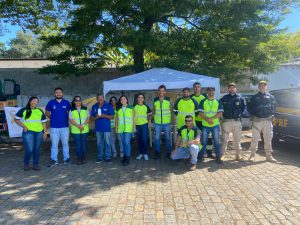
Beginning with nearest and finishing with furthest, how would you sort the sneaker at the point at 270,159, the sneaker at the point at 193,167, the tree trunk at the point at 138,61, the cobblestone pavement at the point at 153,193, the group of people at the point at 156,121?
the cobblestone pavement at the point at 153,193, the sneaker at the point at 193,167, the group of people at the point at 156,121, the sneaker at the point at 270,159, the tree trunk at the point at 138,61

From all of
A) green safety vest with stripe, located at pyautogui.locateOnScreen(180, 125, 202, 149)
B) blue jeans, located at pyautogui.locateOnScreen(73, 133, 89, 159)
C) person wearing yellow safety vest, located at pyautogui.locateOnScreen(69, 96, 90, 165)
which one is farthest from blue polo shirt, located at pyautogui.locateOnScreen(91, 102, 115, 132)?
green safety vest with stripe, located at pyautogui.locateOnScreen(180, 125, 202, 149)

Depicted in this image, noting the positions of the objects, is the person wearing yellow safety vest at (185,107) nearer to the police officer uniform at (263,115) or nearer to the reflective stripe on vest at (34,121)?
the police officer uniform at (263,115)

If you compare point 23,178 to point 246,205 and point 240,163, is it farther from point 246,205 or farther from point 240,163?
point 240,163

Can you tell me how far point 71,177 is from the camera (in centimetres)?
663

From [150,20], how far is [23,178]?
6.82 m

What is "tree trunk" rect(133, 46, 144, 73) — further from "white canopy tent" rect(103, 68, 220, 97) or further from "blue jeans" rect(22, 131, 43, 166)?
"blue jeans" rect(22, 131, 43, 166)

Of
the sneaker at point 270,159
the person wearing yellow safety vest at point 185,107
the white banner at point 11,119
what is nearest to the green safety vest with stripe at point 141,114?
the person wearing yellow safety vest at point 185,107

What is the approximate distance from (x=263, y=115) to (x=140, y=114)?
3034 mm

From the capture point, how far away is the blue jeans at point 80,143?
778 cm

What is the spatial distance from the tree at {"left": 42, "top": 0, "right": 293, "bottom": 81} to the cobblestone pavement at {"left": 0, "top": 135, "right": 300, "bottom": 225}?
394cm

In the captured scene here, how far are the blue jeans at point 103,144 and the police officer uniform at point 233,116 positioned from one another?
2905 mm

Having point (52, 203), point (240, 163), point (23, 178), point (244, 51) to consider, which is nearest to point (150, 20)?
point (244, 51)

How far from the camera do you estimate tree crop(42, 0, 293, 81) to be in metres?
10.0

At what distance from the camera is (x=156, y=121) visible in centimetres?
810
